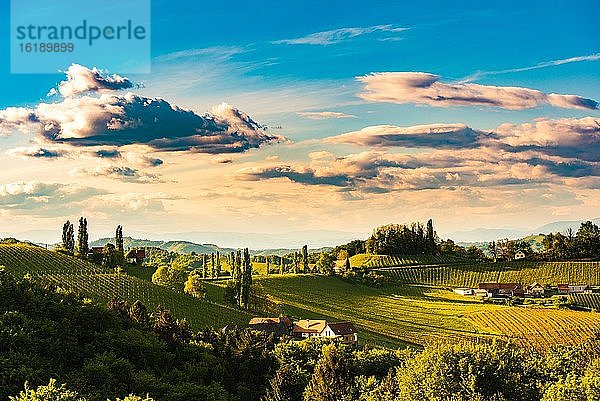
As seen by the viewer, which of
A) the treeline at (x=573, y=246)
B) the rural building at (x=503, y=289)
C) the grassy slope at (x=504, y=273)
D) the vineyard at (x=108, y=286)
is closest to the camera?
the vineyard at (x=108, y=286)

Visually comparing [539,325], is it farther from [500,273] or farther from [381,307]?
[500,273]

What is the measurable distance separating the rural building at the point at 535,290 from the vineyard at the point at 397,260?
31700 mm

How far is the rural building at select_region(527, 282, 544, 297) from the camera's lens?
141 m

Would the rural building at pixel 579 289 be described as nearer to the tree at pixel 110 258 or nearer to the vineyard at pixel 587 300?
the vineyard at pixel 587 300

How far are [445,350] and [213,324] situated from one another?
43.9 m

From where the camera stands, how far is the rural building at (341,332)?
3428 inches

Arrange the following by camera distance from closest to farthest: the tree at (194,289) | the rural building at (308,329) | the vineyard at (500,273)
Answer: the rural building at (308,329)
the tree at (194,289)
the vineyard at (500,273)

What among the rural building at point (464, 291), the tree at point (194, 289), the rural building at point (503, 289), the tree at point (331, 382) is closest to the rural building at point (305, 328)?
the tree at point (194, 289)

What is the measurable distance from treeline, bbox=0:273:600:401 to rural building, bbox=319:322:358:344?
74.7ft

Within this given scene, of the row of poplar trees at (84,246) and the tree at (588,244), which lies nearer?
the row of poplar trees at (84,246)

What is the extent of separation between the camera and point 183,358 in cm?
5819

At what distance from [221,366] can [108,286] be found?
138 ft

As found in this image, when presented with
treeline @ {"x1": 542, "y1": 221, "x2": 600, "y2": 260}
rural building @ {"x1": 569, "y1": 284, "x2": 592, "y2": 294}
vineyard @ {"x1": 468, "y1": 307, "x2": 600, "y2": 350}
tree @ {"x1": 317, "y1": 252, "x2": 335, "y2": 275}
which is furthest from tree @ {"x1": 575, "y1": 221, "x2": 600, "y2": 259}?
tree @ {"x1": 317, "y1": 252, "x2": 335, "y2": 275}

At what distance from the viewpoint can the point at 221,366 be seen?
185 feet
